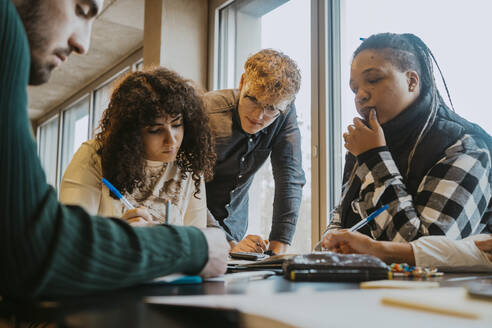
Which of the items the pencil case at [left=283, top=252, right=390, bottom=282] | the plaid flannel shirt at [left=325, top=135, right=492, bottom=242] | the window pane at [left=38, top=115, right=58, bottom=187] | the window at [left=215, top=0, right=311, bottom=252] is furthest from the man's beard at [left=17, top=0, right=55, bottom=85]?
the window pane at [left=38, top=115, right=58, bottom=187]

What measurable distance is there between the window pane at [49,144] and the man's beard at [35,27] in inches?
230

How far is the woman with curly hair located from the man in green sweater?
715 mm

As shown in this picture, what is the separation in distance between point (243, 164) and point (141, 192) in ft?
2.00

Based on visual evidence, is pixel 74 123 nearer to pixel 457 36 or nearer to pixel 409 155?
pixel 457 36

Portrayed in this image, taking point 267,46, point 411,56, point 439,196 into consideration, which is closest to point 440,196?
point 439,196

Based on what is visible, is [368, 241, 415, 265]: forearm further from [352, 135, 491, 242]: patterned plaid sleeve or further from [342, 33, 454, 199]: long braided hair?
[342, 33, 454, 199]: long braided hair

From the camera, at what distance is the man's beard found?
2.33ft

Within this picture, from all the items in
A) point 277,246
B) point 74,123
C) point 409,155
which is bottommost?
point 277,246

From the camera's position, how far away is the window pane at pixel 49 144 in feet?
21.0

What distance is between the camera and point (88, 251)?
52 centimetres

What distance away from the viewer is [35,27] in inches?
28.1

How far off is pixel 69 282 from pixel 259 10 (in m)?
2.79

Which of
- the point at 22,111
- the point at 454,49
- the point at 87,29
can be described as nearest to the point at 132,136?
the point at 87,29

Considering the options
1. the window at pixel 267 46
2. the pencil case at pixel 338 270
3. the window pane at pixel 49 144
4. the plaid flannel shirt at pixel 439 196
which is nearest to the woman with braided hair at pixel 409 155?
the plaid flannel shirt at pixel 439 196
